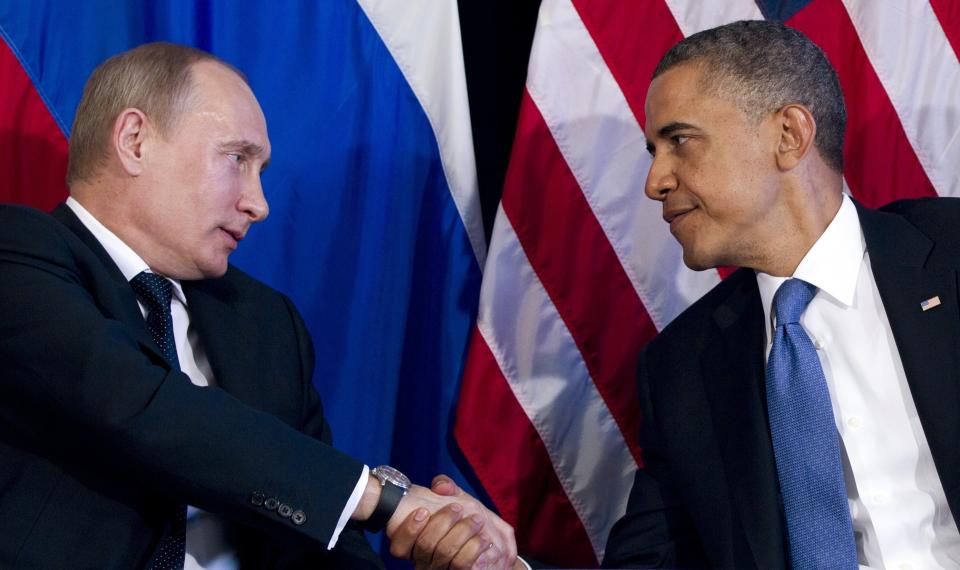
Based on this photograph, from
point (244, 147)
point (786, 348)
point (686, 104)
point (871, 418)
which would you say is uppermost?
point (686, 104)

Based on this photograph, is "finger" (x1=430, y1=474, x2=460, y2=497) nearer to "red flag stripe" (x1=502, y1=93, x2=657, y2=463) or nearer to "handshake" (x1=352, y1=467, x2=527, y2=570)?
"handshake" (x1=352, y1=467, x2=527, y2=570)

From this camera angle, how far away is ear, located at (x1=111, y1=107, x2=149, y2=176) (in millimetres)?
1926

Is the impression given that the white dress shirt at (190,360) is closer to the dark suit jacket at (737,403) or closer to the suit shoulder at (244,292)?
the suit shoulder at (244,292)

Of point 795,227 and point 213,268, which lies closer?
point 213,268

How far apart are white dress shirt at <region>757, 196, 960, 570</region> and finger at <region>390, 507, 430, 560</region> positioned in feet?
2.32

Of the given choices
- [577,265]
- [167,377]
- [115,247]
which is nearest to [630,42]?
[577,265]

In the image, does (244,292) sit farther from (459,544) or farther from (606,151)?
(606,151)

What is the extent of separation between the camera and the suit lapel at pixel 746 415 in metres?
1.95

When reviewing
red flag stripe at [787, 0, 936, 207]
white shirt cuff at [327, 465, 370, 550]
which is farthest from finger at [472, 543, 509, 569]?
red flag stripe at [787, 0, 936, 207]

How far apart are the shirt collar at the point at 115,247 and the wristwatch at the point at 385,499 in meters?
0.51

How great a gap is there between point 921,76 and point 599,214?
75cm

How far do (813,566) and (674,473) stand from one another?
0.33 metres

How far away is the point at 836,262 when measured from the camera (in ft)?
6.75

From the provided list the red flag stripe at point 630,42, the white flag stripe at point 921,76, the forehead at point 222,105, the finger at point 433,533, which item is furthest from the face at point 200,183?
the white flag stripe at point 921,76
